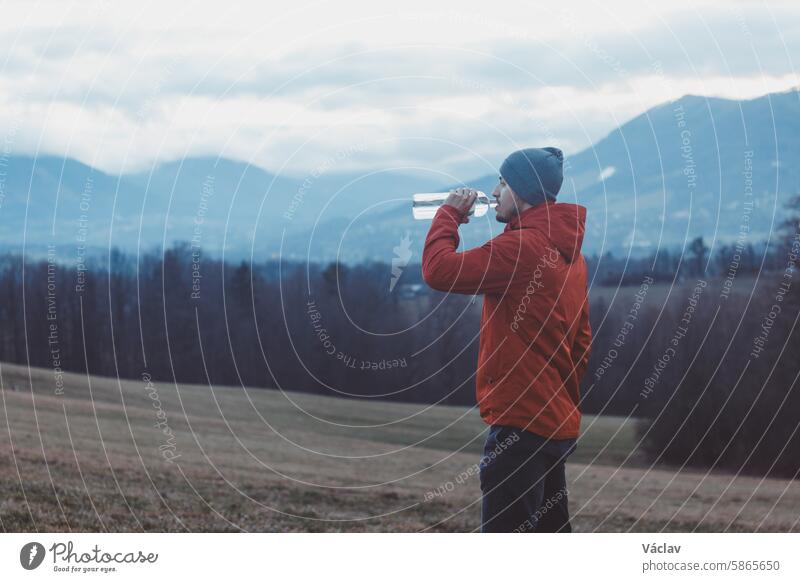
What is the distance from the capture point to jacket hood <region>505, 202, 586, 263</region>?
536cm

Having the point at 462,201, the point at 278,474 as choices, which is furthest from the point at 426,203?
the point at 278,474

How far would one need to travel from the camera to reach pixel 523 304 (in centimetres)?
522

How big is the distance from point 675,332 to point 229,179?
72.3ft

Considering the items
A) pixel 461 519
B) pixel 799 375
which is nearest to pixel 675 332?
pixel 799 375

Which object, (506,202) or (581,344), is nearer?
(506,202)

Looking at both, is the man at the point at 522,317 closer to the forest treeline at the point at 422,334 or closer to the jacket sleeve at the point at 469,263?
the jacket sleeve at the point at 469,263

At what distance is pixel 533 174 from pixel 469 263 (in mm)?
710

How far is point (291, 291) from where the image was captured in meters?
30.1

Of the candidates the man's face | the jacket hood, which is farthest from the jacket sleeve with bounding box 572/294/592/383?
the man's face

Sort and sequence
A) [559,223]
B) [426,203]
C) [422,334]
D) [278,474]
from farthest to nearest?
[422,334], [278,474], [426,203], [559,223]

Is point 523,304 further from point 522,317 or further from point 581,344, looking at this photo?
point 581,344

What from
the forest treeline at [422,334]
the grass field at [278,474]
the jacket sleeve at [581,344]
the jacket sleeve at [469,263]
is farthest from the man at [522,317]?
the forest treeline at [422,334]

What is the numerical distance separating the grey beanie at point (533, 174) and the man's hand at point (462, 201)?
219mm

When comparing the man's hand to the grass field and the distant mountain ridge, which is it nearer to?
the distant mountain ridge
